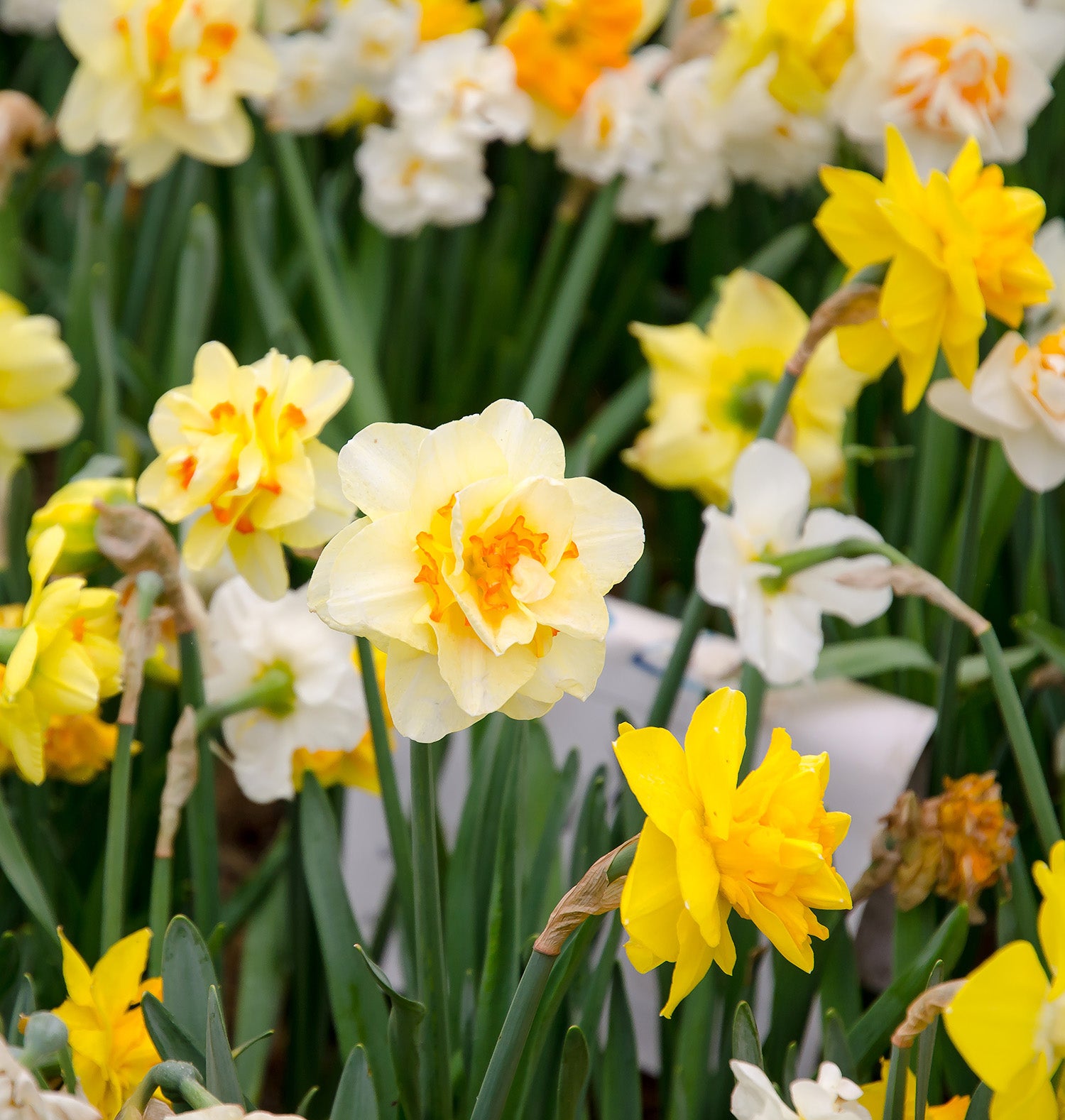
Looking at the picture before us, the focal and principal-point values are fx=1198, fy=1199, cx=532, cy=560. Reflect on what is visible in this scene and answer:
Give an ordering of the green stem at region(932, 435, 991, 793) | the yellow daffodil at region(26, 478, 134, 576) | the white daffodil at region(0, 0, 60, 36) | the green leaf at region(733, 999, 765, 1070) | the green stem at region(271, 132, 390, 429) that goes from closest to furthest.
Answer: the green leaf at region(733, 999, 765, 1070) < the yellow daffodil at region(26, 478, 134, 576) < the green stem at region(932, 435, 991, 793) < the green stem at region(271, 132, 390, 429) < the white daffodil at region(0, 0, 60, 36)

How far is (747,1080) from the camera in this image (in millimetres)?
433

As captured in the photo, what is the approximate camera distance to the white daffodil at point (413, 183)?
1.14m

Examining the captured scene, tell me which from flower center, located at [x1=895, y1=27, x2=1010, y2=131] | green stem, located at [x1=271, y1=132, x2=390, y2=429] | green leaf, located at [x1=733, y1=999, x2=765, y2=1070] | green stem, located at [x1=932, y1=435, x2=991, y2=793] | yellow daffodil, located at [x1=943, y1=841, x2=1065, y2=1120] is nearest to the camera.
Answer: yellow daffodil, located at [x1=943, y1=841, x2=1065, y2=1120]

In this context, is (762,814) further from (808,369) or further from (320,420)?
(808,369)

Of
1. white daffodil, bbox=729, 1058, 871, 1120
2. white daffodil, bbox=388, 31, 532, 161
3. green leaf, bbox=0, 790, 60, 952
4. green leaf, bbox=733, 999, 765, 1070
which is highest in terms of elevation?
white daffodil, bbox=388, 31, 532, 161

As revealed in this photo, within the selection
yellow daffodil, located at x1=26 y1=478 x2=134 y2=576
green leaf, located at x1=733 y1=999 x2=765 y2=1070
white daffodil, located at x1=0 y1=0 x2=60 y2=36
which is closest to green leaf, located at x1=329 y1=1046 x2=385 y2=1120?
green leaf, located at x1=733 y1=999 x2=765 y2=1070

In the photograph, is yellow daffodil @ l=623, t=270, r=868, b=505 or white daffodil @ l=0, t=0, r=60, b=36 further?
white daffodil @ l=0, t=0, r=60, b=36

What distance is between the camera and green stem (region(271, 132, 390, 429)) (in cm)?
107

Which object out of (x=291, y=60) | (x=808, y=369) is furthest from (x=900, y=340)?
(x=291, y=60)

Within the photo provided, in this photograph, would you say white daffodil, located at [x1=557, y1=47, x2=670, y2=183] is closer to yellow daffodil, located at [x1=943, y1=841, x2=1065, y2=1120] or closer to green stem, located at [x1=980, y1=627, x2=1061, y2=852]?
green stem, located at [x1=980, y1=627, x2=1061, y2=852]

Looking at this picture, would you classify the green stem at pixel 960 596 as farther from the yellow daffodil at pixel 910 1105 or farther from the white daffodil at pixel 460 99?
the white daffodil at pixel 460 99

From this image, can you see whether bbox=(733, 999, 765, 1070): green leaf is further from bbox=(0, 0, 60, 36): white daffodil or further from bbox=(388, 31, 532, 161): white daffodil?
bbox=(0, 0, 60, 36): white daffodil

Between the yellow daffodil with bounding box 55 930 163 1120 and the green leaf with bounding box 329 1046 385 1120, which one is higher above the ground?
the green leaf with bounding box 329 1046 385 1120

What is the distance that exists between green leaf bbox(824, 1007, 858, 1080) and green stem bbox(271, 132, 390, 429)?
2.13 ft
